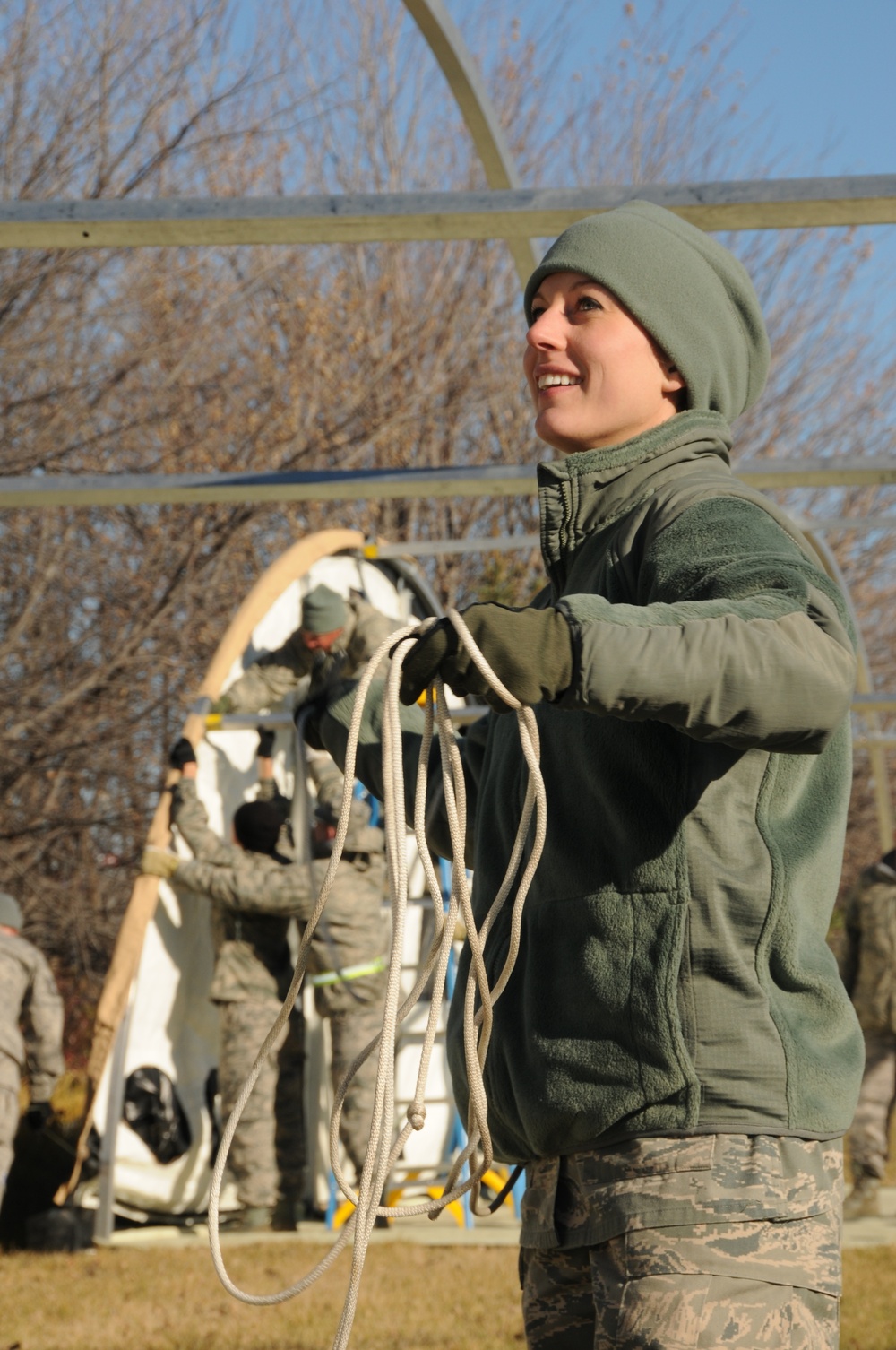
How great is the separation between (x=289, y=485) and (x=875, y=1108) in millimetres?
5413

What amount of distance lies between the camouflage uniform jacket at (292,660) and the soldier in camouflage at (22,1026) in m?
1.71

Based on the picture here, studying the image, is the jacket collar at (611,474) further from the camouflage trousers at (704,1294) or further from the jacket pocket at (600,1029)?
the camouflage trousers at (704,1294)

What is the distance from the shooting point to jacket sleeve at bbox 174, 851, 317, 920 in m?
7.74

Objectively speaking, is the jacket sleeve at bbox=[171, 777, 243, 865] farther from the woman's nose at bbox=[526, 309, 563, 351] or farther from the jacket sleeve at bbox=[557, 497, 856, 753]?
the jacket sleeve at bbox=[557, 497, 856, 753]

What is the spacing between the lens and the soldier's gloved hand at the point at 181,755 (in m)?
8.08

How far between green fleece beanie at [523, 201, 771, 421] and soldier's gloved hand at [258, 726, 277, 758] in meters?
6.45

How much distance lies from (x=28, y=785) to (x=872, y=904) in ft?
18.9

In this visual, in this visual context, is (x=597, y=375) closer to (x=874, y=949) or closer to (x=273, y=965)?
(x=273, y=965)

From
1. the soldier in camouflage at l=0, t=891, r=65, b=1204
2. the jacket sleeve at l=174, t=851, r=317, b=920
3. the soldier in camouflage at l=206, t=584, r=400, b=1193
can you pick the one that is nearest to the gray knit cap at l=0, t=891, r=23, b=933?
the soldier in camouflage at l=0, t=891, r=65, b=1204

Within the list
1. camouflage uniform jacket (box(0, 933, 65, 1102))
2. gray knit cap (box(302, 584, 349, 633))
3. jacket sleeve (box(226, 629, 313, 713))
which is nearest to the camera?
camouflage uniform jacket (box(0, 933, 65, 1102))

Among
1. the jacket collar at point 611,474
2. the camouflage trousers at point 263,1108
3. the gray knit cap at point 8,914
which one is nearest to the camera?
the jacket collar at point 611,474

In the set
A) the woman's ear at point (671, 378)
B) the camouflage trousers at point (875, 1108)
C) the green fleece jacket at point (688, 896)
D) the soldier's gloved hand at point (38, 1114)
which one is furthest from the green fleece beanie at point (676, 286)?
the camouflage trousers at point (875, 1108)

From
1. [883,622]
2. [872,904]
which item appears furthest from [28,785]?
[883,622]

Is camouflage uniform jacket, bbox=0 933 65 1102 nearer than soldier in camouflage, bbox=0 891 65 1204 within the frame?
No
